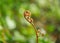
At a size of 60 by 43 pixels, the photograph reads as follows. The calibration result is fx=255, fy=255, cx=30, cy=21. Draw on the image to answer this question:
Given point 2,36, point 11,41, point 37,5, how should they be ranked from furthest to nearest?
1. point 37,5
2. point 11,41
3. point 2,36

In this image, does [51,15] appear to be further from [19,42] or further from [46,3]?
[19,42]

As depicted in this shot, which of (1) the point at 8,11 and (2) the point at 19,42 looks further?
(1) the point at 8,11

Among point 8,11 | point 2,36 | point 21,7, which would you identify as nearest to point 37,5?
point 21,7

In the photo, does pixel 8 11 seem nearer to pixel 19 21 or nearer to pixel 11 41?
pixel 19 21

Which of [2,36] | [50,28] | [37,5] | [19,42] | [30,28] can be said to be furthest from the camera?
[37,5]

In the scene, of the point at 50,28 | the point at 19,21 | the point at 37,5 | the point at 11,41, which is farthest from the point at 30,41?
the point at 37,5

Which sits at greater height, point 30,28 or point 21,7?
point 21,7
